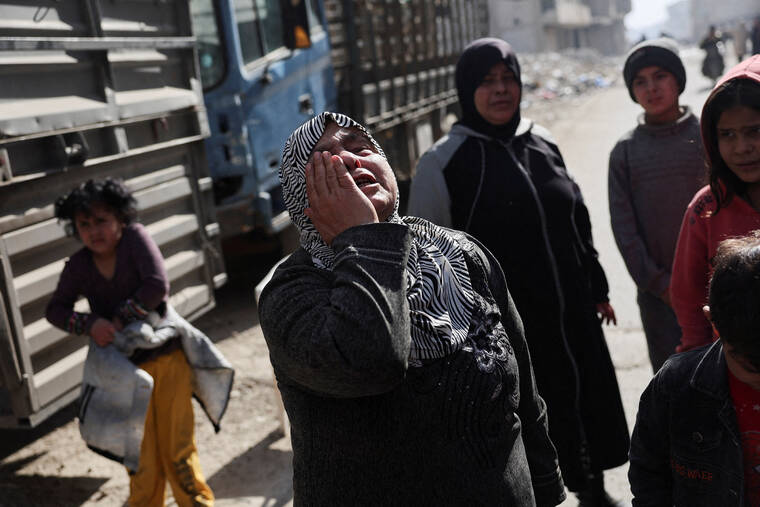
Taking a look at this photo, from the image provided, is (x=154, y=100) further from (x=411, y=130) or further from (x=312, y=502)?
(x=411, y=130)

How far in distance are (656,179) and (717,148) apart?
3.12 feet

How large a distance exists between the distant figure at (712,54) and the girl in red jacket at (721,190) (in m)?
18.2

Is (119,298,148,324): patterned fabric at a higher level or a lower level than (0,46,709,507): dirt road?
higher

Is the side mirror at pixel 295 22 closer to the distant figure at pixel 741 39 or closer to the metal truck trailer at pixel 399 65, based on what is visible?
the metal truck trailer at pixel 399 65

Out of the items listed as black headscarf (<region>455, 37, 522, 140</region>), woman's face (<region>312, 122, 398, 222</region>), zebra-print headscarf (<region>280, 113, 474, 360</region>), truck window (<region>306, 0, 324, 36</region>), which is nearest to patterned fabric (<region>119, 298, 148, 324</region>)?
black headscarf (<region>455, 37, 522, 140</region>)

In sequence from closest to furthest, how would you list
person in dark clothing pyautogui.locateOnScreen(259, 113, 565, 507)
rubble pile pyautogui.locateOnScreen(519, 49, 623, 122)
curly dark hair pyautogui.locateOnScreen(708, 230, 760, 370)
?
1. person in dark clothing pyautogui.locateOnScreen(259, 113, 565, 507)
2. curly dark hair pyautogui.locateOnScreen(708, 230, 760, 370)
3. rubble pile pyautogui.locateOnScreen(519, 49, 623, 122)

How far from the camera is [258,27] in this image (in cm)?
649

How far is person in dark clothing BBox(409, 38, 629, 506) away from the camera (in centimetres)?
288

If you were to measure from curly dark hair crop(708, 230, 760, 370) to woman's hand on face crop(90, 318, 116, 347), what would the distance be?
232 cm

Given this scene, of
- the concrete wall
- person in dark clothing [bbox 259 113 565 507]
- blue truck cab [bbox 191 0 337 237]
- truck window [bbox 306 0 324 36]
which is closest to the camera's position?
person in dark clothing [bbox 259 113 565 507]

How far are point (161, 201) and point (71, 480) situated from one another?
158 cm

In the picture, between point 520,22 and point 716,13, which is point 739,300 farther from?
point 716,13

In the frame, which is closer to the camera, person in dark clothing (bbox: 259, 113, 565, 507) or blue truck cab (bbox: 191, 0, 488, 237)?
person in dark clothing (bbox: 259, 113, 565, 507)

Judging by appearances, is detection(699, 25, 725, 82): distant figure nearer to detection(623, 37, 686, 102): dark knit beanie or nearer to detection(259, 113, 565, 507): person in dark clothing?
detection(623, 37, 686, 102): dark knit beanie
